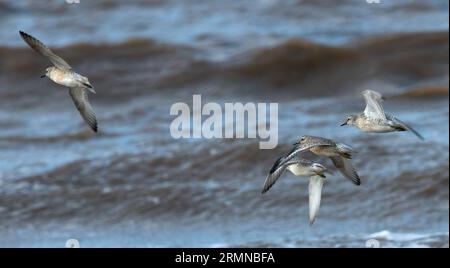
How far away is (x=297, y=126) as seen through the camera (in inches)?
286

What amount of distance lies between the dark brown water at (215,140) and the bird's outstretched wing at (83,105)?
2.23 m

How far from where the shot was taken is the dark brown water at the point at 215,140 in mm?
5957

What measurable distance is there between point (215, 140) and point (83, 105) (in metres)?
3.78

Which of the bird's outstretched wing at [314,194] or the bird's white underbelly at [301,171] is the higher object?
the bird's white underbelly at [301,171]

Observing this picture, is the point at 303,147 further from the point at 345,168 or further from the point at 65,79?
→ the point at 65,79

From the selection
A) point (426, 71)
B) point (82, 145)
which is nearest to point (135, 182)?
point (82, 145)

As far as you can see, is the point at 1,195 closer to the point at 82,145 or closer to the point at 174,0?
the point at 82,145

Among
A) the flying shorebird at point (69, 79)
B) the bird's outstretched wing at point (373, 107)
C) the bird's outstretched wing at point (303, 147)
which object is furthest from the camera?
the bird's outstretched wing at point (373, 107)

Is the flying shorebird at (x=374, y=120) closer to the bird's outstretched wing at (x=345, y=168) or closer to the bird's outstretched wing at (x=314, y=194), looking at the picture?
the bird's outstretched wing at (x=345, y=168)

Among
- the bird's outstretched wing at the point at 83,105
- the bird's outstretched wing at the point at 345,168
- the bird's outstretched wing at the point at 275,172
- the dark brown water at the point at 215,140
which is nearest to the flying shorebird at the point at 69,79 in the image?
the bird's outstretched wing at the point at 83,105

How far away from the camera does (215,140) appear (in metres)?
7.17

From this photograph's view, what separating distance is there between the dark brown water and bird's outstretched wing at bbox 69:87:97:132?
2227 mm

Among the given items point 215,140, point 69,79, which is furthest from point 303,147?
point 215,140

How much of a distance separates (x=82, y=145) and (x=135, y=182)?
2.46 ft
